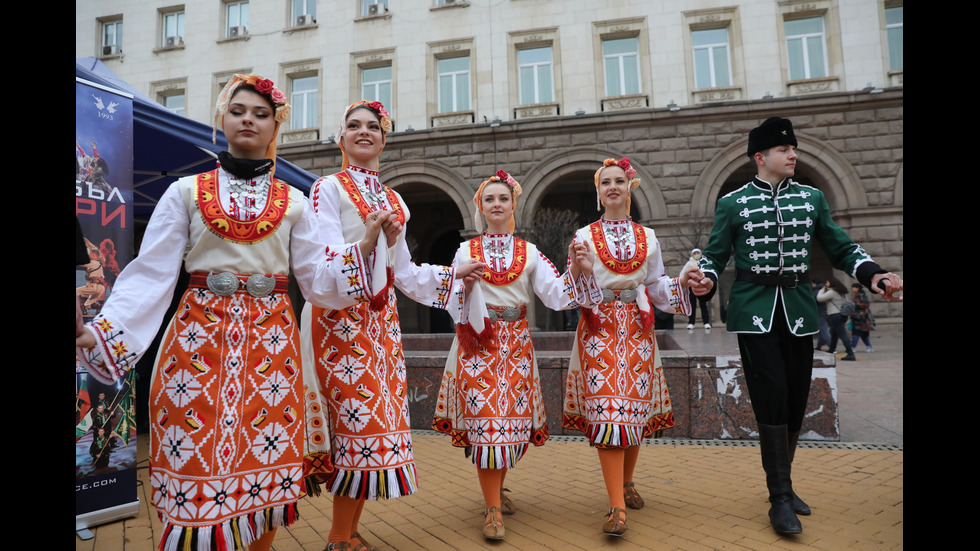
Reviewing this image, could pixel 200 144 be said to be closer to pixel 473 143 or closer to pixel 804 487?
pixel 804 487

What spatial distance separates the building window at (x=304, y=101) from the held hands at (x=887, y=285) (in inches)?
689

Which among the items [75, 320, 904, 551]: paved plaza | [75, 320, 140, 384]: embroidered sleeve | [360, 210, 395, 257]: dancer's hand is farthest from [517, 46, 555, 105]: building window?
[75, 320, 140, 384]: embroidered sleeve

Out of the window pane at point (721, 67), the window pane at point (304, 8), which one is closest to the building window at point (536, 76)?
the window pane at point (721, 67)

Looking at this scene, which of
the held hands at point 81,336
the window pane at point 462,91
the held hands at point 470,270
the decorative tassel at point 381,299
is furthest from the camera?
the window pane at point 462,91

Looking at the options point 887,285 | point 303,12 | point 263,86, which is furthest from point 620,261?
point 303,12

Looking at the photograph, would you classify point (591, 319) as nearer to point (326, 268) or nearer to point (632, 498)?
point (632, 498)

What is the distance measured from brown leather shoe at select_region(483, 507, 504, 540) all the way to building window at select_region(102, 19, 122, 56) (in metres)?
22.7

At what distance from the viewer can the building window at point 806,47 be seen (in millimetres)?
15656

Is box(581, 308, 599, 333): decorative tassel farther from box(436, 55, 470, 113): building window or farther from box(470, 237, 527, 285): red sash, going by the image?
box(436, 55, 470, 113): building window

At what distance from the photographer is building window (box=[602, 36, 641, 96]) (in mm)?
16375

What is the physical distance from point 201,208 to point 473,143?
1475 centimetres

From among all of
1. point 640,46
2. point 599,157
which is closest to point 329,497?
point 599,157

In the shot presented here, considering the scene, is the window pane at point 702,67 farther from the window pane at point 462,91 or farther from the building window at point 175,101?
the building window at point 175,101

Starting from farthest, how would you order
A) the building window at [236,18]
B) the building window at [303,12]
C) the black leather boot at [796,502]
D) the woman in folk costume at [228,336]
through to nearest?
1. the building window at [236,18]
2. the building window at [303,12]
3. the black leather boot at [796,502]
4. the woman in folk costume at [228,336]
